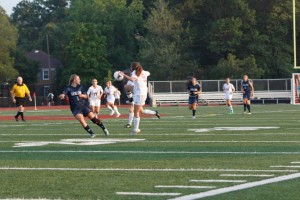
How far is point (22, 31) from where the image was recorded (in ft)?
458

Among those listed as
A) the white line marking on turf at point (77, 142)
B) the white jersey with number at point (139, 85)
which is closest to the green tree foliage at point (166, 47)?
the white jersey with number at point (139, 85)

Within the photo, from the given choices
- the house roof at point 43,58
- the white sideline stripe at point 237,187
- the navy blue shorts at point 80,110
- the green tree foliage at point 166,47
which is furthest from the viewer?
the house roof at point 43,58

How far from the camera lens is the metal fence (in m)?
57.5

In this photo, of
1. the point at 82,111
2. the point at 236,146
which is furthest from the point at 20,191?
the point at 82,111

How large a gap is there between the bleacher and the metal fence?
0.55 metres

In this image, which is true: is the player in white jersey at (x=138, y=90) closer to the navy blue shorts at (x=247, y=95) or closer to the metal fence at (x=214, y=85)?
the navy blue shorts at (x=247, y=95)

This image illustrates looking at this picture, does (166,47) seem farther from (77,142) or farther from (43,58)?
(77,142)

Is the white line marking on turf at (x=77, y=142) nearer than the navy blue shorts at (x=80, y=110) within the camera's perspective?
Yes

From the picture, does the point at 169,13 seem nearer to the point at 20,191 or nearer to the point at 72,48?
the point at 72,48

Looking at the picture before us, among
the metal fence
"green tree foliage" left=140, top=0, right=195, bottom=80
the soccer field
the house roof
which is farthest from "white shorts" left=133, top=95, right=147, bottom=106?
the house roof

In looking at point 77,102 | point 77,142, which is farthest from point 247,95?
point 77,142

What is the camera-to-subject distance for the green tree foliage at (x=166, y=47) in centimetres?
7088

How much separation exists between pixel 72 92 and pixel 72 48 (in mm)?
66255

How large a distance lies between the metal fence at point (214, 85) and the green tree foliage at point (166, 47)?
468 inches
